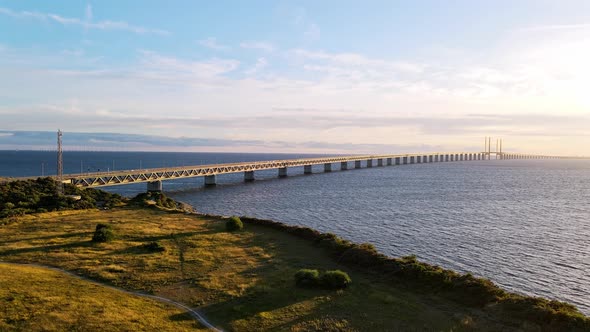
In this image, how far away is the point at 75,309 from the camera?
24.9 m

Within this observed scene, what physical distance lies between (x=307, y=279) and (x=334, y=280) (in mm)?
1975

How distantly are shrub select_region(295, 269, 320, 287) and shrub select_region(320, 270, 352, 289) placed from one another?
0.44m

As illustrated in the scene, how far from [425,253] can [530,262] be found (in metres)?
10.5

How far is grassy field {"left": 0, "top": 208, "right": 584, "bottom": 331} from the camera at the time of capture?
24.4 meters

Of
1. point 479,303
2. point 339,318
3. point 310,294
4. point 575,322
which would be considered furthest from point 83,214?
point 575,322

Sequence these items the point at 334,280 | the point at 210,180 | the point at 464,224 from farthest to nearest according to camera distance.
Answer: the point at 210,180 → the point at 464,224 → the point at 334,280

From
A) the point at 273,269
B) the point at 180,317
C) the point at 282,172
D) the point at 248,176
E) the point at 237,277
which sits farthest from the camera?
the point at 282,172

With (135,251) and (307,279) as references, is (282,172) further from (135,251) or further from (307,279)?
(307,279)

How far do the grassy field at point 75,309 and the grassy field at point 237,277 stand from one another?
563 mm

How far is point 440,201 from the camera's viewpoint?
93.5m

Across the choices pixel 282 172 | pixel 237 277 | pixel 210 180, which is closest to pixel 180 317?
pixel 237 277

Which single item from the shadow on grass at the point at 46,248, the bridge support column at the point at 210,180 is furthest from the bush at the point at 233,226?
the bridge support column at the point at 210,180

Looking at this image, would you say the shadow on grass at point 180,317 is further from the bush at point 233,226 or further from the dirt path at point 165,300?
the bush at point 233,226

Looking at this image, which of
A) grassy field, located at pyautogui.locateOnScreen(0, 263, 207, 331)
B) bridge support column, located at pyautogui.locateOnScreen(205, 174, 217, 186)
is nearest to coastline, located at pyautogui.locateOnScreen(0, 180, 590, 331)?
grassy field, located at pyautogui.locateOnScreen(0, 263, 207, 331)
